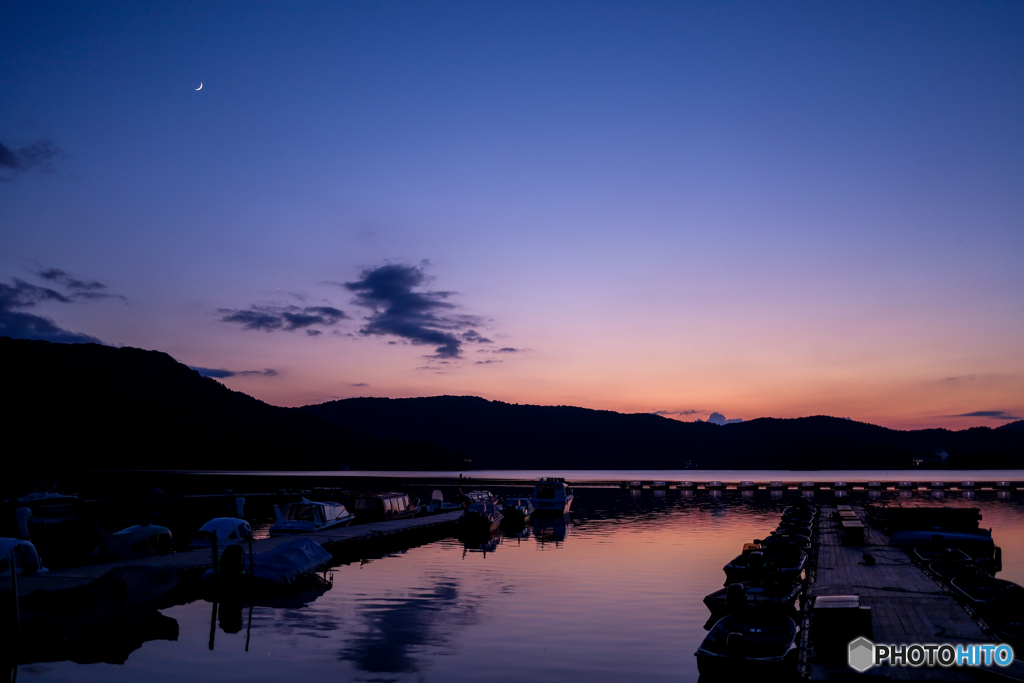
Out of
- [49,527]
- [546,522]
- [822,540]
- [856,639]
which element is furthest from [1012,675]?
[49,527]

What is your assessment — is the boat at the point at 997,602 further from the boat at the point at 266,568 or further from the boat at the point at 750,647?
the boat at the point at 266,568

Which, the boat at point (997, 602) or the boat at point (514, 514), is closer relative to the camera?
the boat at point (997, 602)

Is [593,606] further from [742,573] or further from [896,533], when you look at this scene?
[896,533]

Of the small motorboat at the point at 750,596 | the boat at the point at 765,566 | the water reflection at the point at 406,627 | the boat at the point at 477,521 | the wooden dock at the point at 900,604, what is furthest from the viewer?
the boat at the point at 477,521

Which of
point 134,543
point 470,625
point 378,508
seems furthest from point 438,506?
point 470,625

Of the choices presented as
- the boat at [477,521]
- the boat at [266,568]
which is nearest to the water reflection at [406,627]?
the boat at [266,568]

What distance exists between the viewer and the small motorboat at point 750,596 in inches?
1153

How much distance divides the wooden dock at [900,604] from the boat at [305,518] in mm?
37488

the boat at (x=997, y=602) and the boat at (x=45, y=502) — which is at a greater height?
the boat at (x=997, y=602)

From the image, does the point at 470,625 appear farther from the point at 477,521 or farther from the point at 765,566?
the point at 477,521

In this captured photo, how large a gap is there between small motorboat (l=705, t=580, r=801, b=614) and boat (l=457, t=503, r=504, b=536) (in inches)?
1592

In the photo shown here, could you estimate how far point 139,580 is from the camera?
107ft

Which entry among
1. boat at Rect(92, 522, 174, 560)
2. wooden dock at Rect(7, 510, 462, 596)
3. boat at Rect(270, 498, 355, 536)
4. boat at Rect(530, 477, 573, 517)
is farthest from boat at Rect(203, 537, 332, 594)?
boat at Rect(530, 477, 573, 517)

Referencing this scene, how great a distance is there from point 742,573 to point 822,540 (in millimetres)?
18233
